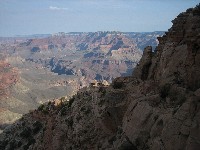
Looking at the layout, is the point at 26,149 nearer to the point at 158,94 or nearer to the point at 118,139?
the point at 118,139

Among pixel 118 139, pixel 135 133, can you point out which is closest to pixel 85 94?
pixel 118 139

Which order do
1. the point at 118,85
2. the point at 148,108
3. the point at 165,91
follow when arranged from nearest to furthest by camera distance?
the point at 148,108 → the point at 165,91 → the point at 118,85

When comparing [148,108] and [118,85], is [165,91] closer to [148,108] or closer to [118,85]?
[148,108]

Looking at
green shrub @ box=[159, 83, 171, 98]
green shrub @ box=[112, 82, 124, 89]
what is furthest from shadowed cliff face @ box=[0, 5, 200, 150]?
green shrub @ box=[112, 82, 124, 89]

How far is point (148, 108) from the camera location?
1310 inches

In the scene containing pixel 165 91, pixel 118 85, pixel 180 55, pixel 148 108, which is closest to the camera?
pixel 148 108

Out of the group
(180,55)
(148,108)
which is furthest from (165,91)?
(180,55)

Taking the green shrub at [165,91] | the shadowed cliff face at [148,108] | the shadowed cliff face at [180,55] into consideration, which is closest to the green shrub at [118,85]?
the shadowed cliff face at [148,108]

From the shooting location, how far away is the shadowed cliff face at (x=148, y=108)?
27.6 metres

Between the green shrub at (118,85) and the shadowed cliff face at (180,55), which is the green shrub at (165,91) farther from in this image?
the green shrub at (118,85)

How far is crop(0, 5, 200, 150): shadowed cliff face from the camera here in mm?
27594

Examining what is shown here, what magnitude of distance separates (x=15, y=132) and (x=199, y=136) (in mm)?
51428

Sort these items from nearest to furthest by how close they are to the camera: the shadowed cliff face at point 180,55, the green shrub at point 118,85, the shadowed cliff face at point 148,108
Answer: the shadowed cliff face at point 148,108 < the shadowed cliff face at point 180,55 < the green shrub at point 118,85

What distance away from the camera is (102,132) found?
42125 millimetres
